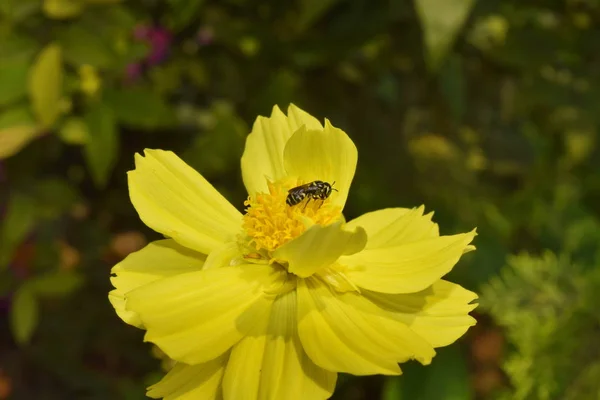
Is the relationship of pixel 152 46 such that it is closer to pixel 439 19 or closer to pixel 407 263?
pixel 439 19


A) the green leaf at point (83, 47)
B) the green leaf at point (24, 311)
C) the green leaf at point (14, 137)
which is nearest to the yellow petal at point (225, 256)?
the green leaf at point (14, 137)

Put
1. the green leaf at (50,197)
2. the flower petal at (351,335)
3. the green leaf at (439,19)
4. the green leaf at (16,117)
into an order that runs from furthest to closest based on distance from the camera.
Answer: the green leaf at (50,197)
the green leaf at (16,117)
the green leaf at (439,19)
the flower petal at (351,335)

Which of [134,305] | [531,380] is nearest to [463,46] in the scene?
[531,380]

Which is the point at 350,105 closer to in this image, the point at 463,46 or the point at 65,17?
the point at 463,46

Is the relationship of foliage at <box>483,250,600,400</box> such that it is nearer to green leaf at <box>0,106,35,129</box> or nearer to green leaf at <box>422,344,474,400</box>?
green leaf at <box>422,344,474,400</box>

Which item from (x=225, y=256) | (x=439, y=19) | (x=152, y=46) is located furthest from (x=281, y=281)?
(x=152, y=46)

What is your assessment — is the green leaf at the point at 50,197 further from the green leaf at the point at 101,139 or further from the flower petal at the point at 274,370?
the flower petal at the point at 274,370
